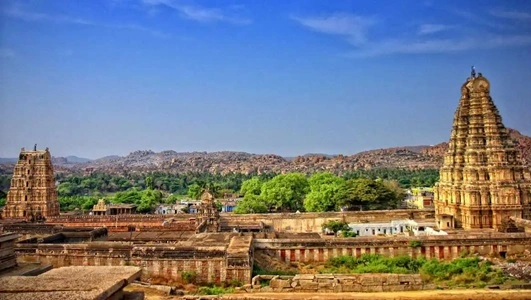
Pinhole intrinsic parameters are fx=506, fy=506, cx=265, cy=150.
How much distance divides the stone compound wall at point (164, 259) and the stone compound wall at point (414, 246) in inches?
171

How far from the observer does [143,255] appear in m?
27.1

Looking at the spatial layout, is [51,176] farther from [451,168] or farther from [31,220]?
[451,168]

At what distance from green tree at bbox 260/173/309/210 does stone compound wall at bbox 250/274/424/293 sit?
124 feet

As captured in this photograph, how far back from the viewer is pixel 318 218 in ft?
159

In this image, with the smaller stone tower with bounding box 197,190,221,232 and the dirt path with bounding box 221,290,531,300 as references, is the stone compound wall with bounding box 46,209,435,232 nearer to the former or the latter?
the smaller stone tower with bounding box 197,190,221,232

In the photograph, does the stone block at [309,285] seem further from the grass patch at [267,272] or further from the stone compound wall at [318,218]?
the stone compound wall at [318,218]

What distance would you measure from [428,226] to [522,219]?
7.98 m

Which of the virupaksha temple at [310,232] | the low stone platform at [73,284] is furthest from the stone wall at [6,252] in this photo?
the virupaksha temple at [310,232]

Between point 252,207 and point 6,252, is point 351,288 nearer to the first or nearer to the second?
point 6,252

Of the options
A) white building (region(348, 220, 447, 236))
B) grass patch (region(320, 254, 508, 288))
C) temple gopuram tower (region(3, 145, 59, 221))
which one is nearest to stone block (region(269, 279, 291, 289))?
grass patch (region(320, 254, 508, 288))

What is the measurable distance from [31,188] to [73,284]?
49.3 m

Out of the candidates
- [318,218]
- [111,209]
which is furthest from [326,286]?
[111,209]

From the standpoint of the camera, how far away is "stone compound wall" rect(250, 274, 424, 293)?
69.7 feet

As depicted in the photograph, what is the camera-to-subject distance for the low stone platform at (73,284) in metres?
6.95
